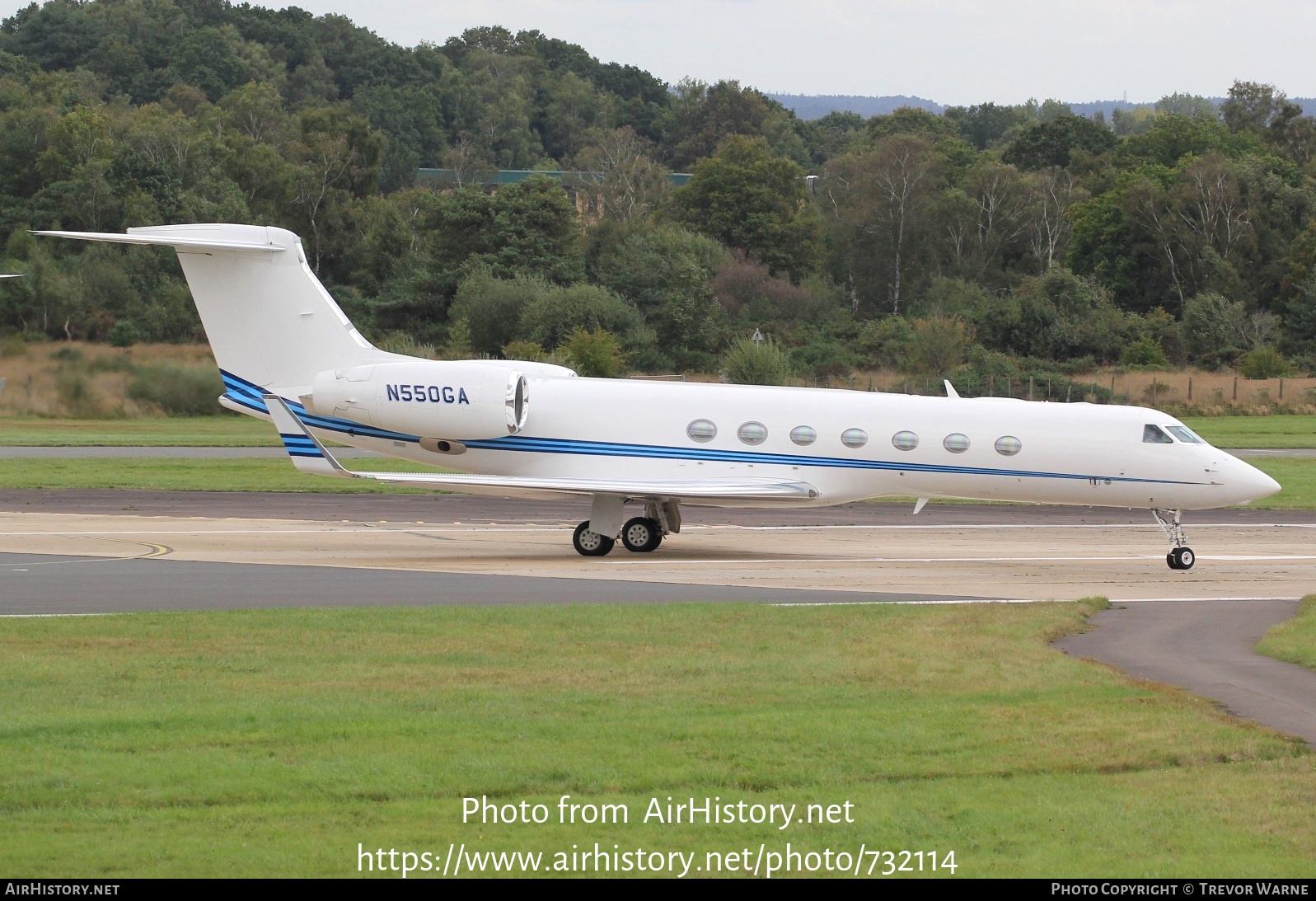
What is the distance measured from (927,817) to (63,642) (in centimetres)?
910

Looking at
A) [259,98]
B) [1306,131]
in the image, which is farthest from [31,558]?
[1306,131]

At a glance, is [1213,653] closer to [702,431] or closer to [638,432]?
[702,431]

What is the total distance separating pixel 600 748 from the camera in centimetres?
1042

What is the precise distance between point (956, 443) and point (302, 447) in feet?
32.0

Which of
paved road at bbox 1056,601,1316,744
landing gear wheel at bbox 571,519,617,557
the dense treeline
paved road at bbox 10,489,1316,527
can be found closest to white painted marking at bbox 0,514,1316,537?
paved road at bbox 10,489,1316,527

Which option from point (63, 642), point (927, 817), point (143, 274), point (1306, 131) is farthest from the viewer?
point (1306, 131)

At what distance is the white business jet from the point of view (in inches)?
886

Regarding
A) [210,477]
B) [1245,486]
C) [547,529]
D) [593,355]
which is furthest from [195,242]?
[593,355]

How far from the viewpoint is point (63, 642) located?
14.3 meters

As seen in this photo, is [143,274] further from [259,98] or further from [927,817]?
[927,817]

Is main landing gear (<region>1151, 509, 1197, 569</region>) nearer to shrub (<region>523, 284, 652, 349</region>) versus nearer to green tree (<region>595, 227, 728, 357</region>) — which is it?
shrub (<region>523, 284, 652, 349</region>)

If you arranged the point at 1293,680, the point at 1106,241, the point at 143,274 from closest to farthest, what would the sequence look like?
the point at 1293,680 → the point at 143,274 → the point at 1106,241

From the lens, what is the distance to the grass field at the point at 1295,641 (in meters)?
14.5

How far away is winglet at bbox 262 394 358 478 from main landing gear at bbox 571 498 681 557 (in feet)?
12.0
